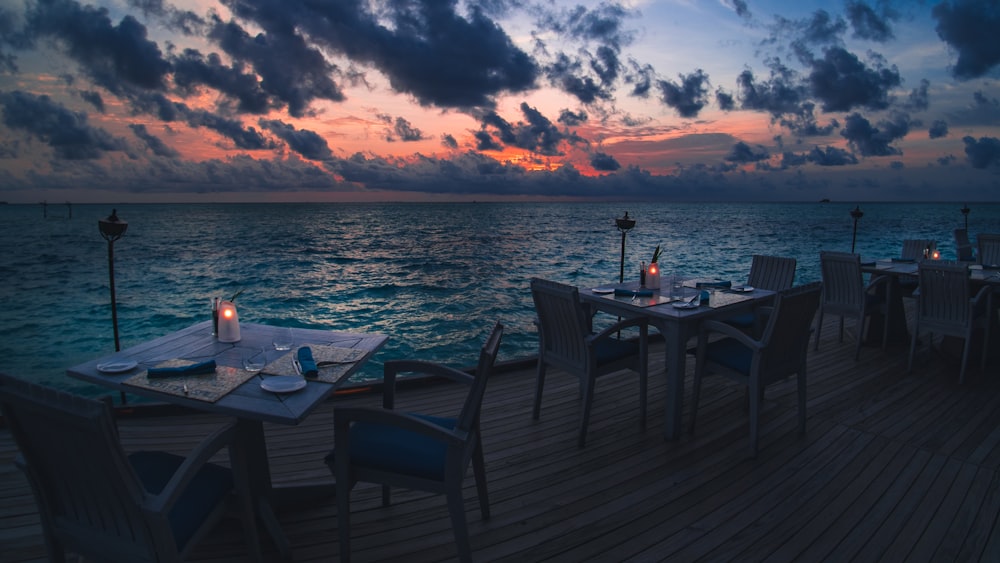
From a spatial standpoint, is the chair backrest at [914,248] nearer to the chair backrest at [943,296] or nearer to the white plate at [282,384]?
the chair backrest at [943,296]

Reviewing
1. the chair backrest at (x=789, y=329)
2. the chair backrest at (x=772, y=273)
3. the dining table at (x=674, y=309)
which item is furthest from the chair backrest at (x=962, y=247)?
the chair backrest at (x=789, y=329)

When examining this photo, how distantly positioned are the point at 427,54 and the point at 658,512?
1179cm

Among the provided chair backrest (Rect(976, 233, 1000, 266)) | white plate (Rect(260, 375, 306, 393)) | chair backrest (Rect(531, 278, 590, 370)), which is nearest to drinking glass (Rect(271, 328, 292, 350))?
white plate (Rect(260, 375, 306, 393))

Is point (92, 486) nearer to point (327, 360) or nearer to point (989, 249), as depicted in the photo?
point (327, 360)

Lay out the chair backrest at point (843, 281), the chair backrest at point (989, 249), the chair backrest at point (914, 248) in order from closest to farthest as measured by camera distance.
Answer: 1. the chair backrest at point (843, 281)
2. the chair backrest at point (989, 249)
3. the chair backrest at point (914, 248)

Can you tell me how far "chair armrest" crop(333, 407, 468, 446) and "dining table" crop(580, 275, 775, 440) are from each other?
5.93ft

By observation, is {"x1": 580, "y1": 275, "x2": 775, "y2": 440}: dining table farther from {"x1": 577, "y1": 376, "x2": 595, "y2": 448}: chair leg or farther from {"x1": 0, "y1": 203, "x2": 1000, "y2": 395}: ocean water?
{"x1": 0, "y1": 203, "x2": 1000, "y2": 395}: ocean water

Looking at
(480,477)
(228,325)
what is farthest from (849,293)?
(228,325)

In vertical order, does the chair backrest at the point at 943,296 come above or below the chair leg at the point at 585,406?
above

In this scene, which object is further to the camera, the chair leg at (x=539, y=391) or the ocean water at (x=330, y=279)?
the ocean water at (x=330, y=279)

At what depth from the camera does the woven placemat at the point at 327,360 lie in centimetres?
206

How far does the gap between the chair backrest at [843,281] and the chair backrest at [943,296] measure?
1.57ft

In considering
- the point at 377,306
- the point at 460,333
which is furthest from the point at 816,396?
the point at 377,306

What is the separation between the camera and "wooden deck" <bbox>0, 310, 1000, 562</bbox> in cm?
215
